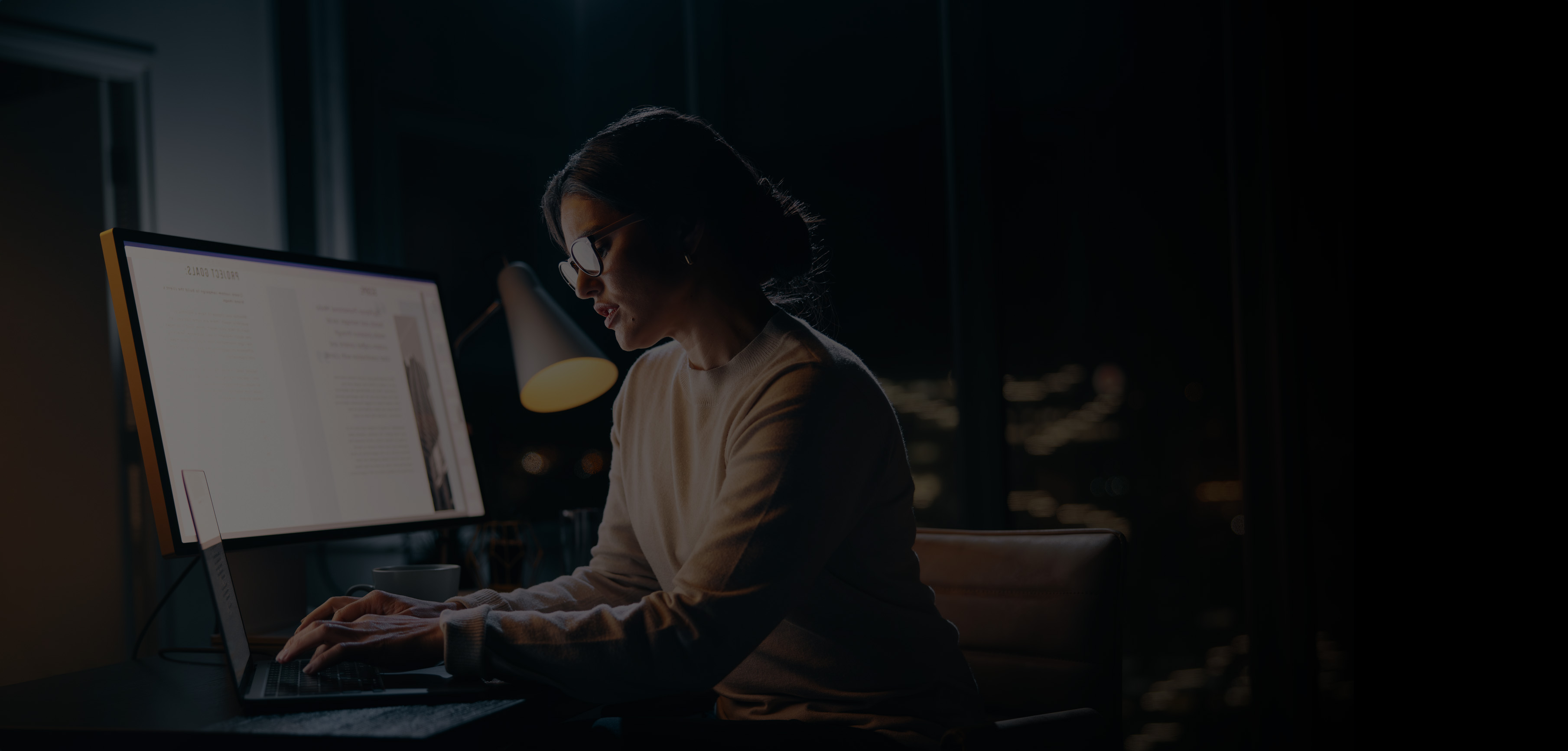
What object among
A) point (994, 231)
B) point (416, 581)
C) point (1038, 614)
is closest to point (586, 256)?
point (416, 581)

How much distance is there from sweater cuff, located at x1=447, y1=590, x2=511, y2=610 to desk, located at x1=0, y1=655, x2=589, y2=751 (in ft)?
0.86

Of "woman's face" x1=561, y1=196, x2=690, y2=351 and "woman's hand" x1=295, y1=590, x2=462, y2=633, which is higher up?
"woman's face" x1=561, y1=196, x2=690, y2=351

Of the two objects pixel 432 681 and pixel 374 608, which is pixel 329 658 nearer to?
pixel 432 681

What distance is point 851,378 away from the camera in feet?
3.45

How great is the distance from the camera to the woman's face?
115 centimetres

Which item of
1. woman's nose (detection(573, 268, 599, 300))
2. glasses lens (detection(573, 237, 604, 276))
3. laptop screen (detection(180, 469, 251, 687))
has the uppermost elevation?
glasses lens (detection(573, 237, 604, 276))

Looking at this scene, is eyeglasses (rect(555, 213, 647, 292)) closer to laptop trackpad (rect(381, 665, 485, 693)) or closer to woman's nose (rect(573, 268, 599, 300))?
woman's nose (rect(573, 268, 599, 300))

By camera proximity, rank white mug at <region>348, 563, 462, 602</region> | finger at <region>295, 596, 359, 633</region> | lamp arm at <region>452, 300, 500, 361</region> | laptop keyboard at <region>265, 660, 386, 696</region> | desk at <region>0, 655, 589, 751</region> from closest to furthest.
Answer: desk at <region>0, 655, 589, 751</region>, laptop keyboard at <region>265, 660, 386, 696</region>, finger at <region>295, 596, 359, 633</region>, white mug at <region>348, 563, 462, 602</region>, lamp arm at <region>452, 300, 500, 361</region>

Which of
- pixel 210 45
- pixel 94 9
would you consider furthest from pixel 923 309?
pixel 94 9

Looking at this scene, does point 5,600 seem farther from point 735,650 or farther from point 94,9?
point 735,650

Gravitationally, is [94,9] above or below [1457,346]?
above

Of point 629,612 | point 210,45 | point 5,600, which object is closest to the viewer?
point 629,612

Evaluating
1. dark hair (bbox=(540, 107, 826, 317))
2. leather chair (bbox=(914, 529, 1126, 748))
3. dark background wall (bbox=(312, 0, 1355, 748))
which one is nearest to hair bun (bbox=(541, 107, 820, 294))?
dark hair (bbox=(540, 107, 826, 317))

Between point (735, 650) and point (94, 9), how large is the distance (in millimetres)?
2099
